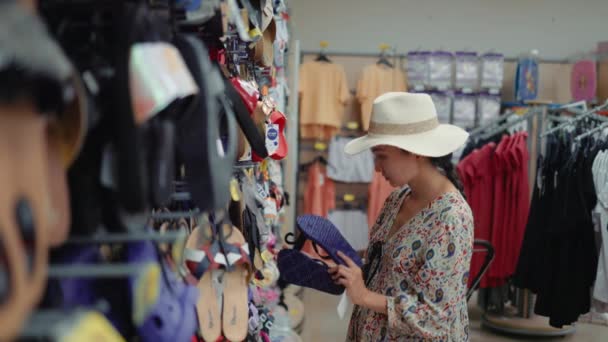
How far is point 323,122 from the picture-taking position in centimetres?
619

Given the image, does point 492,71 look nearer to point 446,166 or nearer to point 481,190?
point 481,190

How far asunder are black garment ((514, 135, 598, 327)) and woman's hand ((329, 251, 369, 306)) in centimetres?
189

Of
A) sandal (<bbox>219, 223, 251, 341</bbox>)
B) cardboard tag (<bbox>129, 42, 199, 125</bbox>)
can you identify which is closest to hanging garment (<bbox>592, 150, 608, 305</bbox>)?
sandal (<bbox>219, 223, 251, 341</bbox>)

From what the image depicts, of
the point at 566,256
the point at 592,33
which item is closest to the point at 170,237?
the point at 566,256

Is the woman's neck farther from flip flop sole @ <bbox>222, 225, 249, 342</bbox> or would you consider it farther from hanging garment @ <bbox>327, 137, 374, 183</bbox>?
hanging garment @ <bbox>327, 137, 374, 183</bbox>

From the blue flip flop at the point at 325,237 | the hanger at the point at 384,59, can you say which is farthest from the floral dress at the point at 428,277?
the hanger at the point at 384,59

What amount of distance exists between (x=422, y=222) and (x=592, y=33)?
614 centimetres

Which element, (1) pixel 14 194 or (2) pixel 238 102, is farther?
(2) pixel 238 102

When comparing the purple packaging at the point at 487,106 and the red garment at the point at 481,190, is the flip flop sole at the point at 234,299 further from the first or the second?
the purple packaging at the point at 487,106

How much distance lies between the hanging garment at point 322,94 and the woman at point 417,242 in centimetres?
421

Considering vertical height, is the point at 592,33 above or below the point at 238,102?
above

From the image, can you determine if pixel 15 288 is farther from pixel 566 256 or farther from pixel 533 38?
pixel 533 38

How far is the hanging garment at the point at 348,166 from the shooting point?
627cm

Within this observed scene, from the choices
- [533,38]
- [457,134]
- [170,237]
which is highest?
[533,38]
